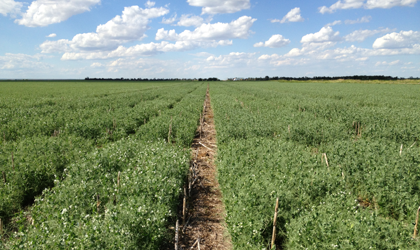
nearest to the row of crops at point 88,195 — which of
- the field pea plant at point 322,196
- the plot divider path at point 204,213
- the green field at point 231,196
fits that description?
the green field at point 231,196

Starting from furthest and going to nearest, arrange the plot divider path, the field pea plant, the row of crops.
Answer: the plot divider path
the field pea plant
the row of crops

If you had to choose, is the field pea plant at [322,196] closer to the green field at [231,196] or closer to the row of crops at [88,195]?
the green field at [231,196]

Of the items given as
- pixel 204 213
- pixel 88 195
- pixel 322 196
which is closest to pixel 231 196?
pixel 204 213

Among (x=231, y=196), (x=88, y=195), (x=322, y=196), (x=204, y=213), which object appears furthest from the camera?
(x=204, y=213)

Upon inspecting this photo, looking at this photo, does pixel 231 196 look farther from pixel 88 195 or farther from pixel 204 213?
pixel 88 195

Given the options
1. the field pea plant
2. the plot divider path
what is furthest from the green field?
the plot divider path

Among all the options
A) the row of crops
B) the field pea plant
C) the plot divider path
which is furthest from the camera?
the plot divider path

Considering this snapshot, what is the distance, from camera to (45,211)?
526cm

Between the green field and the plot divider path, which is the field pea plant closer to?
the green field

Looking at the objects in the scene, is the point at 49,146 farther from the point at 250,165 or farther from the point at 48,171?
the point at 250,165

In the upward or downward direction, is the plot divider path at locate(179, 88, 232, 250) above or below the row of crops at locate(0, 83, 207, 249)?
below

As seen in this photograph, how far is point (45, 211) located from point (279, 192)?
5565 mm

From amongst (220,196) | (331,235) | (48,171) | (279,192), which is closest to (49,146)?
(48,171)

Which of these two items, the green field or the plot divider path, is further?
the plot divider path
